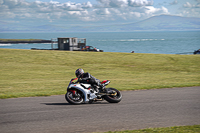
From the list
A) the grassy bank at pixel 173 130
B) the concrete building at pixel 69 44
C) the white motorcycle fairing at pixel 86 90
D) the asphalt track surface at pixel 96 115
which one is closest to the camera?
the grassy bank at pixel 173 130

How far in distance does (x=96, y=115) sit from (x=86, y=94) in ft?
6.91

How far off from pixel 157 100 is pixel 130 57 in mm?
29996

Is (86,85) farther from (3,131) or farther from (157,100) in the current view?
(3,131)

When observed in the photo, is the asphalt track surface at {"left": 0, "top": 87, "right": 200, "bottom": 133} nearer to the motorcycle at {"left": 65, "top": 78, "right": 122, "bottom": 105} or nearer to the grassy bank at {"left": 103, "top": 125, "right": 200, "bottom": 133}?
the motorcycle at {"left": 65, "top": 78, "right": 122, "bottom": 105}

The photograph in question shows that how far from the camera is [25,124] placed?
26.7 ft

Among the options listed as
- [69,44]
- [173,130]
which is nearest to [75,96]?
[173,130]

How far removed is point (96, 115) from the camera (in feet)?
30.3

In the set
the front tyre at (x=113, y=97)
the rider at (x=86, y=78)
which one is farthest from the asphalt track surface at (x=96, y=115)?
the rider at (x=86, y=78)

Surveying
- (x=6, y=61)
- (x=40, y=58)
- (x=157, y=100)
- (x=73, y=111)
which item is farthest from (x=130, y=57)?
(x=73, y=111)

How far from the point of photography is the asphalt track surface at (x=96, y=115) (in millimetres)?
7809

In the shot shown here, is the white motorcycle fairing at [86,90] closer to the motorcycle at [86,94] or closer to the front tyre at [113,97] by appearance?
the motorcycle at [86,94]

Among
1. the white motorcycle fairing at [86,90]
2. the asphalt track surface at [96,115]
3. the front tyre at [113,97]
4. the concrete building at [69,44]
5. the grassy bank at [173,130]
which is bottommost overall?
the asphalt track surface at [96,115]

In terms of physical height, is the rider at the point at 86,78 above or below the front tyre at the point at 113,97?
above

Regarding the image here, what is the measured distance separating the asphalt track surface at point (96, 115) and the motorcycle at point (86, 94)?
279 millimetres
